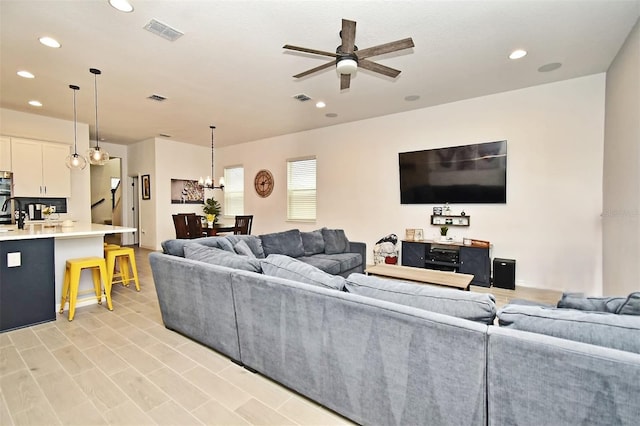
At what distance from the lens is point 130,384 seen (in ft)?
6.42

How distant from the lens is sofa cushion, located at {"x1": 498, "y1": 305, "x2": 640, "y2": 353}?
101 cm

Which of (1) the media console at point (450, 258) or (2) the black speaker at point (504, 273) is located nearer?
(2) the black speaker at point (504, 273)

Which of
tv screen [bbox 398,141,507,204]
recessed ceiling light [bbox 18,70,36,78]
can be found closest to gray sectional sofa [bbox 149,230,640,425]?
tv screen [bbox 398,141,507,204]

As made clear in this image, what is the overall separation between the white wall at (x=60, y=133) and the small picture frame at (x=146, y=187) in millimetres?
1458

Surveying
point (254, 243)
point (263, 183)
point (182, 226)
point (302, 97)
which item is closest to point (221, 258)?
point (254, 243)

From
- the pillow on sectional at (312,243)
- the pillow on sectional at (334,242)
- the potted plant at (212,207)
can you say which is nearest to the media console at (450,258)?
the pillow on sectional at (334,242)

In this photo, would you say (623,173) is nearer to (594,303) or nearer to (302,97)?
(594,303)

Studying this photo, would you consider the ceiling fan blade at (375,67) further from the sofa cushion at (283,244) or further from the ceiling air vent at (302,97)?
the sofa cushion at (283,244)

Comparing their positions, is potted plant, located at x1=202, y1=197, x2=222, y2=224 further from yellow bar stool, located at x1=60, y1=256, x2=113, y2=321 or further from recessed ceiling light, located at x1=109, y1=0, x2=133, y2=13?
recessed ceiling light, located at x1=109, y1=0, x2=133, y2=13

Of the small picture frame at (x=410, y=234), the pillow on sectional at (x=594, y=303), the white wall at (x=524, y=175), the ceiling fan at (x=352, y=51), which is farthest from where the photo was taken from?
the small picture frame at (x=410, y=234)

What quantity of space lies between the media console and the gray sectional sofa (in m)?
3.39

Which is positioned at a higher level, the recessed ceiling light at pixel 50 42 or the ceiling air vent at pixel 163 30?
the recessed ceiling light at pixel 50 42

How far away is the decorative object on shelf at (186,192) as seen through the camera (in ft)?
25.9

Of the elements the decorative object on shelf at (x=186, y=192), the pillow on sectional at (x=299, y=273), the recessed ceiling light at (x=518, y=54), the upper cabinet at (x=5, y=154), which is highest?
the recessed ceiling light at (x=518, y=54)
